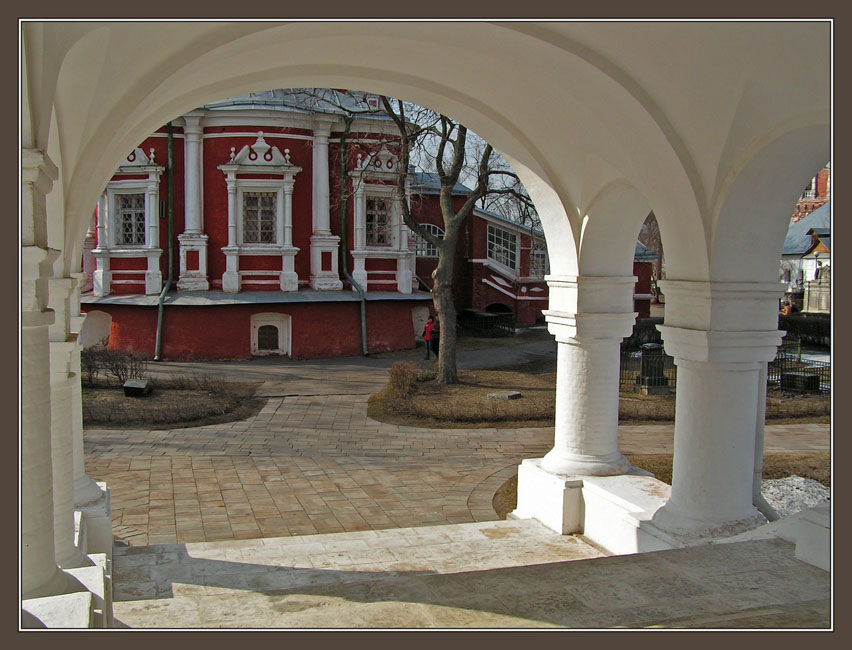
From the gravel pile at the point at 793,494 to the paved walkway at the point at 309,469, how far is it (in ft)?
9.75

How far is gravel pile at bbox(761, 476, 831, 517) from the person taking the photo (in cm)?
775

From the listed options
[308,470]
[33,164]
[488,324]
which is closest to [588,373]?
[308,470]

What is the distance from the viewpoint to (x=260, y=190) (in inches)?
878

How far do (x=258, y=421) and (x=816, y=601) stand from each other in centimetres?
1085

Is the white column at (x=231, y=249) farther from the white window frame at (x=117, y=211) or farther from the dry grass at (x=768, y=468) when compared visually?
the dry grass at (x=768, y=468)

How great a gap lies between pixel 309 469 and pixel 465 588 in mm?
6400

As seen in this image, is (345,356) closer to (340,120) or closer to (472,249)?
(340,120)

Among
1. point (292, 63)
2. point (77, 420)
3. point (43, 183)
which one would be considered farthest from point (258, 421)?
point (43, 183)

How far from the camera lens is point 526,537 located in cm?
735

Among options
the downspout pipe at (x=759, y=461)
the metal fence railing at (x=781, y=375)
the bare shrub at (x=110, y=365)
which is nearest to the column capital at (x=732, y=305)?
the downspout pipe at (x=759, y=461)

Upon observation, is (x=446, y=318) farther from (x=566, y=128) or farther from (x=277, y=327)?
(x=566, y=128)

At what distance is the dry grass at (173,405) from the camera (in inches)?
530

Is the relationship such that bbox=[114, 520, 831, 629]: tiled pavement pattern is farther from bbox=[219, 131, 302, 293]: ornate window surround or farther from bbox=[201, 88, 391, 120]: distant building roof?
bbox=[201, 88, 391, 120]: distant building roof

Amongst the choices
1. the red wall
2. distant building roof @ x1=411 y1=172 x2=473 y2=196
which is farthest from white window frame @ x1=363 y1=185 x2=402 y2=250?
distant building roof @ x1=411 y1=172 x2=473 y2=196
